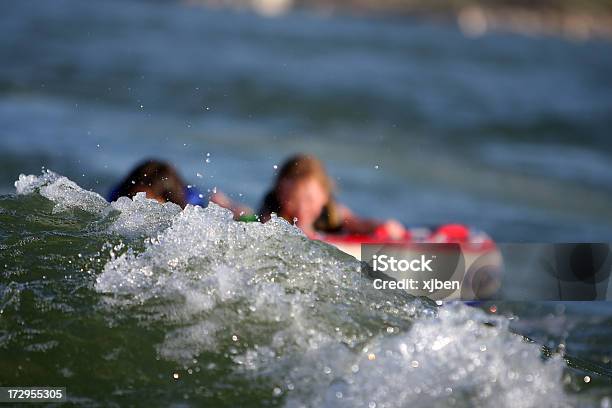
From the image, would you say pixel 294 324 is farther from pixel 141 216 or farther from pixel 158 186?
pixel 158 186

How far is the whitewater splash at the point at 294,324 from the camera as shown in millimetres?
3283

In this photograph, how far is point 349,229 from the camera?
7070 millimetres

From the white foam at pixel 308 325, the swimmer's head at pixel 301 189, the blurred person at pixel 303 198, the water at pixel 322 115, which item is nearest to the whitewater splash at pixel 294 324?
the white foam at pixel 308 325

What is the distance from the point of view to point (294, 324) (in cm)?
357

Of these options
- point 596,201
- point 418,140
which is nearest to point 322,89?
point 418,140

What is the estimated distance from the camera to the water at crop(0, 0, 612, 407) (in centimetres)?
340

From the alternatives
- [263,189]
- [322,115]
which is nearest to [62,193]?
[263,189]

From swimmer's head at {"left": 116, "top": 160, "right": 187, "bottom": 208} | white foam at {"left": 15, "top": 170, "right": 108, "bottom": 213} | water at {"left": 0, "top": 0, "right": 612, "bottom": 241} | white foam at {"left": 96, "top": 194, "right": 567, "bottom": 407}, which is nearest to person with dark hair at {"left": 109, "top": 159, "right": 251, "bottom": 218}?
swimmer's head at {"left": 116, "top": 160, "right": 187, "bottom": 208}

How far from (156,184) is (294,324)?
1644mm

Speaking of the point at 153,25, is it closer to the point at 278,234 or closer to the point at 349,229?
the point at 349,229

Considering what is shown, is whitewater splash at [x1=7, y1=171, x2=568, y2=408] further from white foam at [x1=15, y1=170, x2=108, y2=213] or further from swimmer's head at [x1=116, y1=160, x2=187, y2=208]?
swimmer's head at [x1=116, y1=160, x2=187, y2=208]

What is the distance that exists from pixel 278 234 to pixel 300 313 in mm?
536

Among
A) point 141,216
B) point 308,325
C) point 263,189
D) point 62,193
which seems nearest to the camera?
point 308,325

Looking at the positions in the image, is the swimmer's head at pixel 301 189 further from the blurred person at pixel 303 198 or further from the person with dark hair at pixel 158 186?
the person with dark hair at pixel 158 186
